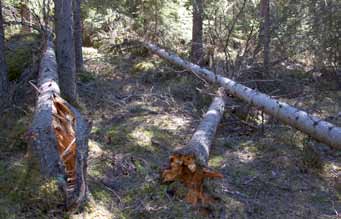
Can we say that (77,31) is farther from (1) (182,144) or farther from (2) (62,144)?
(2) (62,144)

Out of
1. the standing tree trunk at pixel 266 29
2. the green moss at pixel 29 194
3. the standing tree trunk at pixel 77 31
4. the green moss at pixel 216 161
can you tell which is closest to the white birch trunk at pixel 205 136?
the green moss at pixel 216 161

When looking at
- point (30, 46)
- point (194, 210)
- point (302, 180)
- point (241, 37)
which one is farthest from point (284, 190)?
point (241, 37)

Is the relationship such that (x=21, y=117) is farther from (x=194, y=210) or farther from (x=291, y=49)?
(x=291, y=49)

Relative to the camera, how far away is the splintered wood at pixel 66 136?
391 cm

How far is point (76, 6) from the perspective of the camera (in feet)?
33.5

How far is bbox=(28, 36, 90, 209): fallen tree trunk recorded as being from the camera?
3.77 metres

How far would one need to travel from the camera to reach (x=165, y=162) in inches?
230

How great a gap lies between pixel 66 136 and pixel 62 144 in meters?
0.19

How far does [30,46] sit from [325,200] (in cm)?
726

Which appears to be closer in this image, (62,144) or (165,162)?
(62,144)

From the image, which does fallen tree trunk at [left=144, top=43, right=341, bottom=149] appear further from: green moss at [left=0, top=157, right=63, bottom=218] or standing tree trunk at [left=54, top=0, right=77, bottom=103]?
green moss at [left=0, top=157, right=63, bottom=218]

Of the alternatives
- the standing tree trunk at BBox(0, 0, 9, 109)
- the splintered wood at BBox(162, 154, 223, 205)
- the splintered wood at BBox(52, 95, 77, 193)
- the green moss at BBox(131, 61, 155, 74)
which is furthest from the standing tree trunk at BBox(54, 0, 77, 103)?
the green moss at BBox(131, 61, 155, 74)

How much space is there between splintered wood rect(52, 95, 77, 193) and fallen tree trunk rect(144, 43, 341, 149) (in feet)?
11.2

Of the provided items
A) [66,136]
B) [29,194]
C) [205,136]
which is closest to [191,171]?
[205,136]
